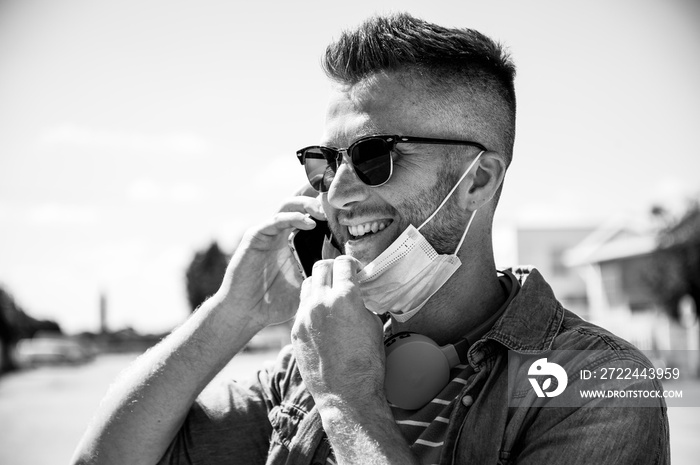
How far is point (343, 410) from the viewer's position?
2.16m

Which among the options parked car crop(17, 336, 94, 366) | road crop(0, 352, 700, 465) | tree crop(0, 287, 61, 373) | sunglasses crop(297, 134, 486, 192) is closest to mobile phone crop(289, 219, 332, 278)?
sunglasses crop(297, 134, 486, 192)

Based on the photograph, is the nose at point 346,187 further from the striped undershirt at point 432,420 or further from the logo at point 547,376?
the logo at point 547,376

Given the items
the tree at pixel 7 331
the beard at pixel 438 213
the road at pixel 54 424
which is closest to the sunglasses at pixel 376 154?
the beard at pixel 438 213

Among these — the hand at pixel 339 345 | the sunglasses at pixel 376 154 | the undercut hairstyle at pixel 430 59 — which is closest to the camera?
the hand at pixel 339 345

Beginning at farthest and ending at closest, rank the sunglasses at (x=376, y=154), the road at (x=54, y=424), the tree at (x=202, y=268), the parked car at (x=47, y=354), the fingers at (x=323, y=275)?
the tree at (x=202, y=268), the parked car at (x=47, y=354), the road at (x=54, y=424), the sunglasses at (x=376, y=154), the fingers at (x=323, y=275)

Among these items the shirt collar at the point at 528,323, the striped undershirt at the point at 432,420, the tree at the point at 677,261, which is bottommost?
the tree at the point at 677,261

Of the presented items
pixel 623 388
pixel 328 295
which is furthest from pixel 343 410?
pixel 623 388

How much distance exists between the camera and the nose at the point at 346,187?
2.79 metres

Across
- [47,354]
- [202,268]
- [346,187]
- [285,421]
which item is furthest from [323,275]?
[202,268]

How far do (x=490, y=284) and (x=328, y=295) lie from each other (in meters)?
0.87

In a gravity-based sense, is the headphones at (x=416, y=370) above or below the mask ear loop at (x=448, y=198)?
below

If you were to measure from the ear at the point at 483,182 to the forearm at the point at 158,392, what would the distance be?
1.18 meters

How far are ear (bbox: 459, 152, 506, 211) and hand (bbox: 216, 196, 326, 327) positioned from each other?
0.70 meters

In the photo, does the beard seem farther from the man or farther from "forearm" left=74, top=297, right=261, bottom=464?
"forearm" left=74, top=297, right=261, bottom=464
